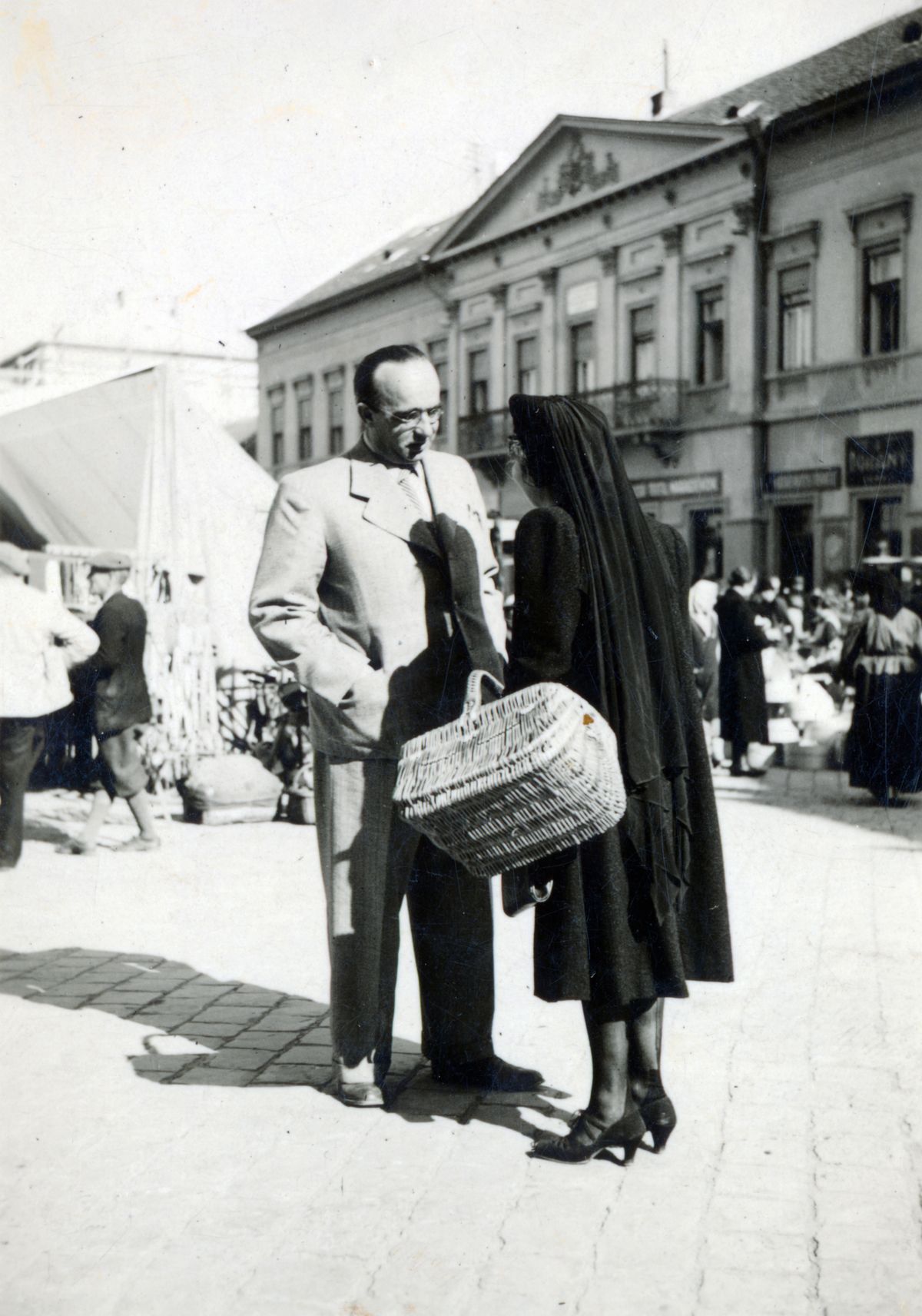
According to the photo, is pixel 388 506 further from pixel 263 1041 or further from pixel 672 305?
pixel 672 305

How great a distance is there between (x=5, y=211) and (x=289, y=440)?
32491mm

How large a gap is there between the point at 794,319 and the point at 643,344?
447 centimetres

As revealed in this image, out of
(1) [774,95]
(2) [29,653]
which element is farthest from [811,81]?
(2) [29,653]

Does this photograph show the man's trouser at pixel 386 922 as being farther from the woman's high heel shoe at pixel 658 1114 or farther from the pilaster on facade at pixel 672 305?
the pilaster on facade at pixel 672 305

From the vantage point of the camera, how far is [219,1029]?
483 centimetres

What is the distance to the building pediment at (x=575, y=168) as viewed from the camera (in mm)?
24422

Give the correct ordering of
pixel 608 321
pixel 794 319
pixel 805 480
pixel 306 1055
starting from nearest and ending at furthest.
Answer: pixel 306 1055, pixel 805 480, pixel 794 319, pixel 608 321

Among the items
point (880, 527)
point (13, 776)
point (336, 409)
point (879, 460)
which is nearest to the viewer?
point (13, 776)

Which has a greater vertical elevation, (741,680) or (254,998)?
(741,680)

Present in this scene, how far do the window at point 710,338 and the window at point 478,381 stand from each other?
6.11 meters

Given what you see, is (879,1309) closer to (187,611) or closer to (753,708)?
(187,611)

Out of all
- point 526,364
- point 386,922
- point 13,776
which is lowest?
point 13,776

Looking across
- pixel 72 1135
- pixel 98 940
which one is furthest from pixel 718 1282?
pixel 98 940

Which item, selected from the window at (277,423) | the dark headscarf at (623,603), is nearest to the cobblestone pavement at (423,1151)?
the dark headscarf at (623,603)
